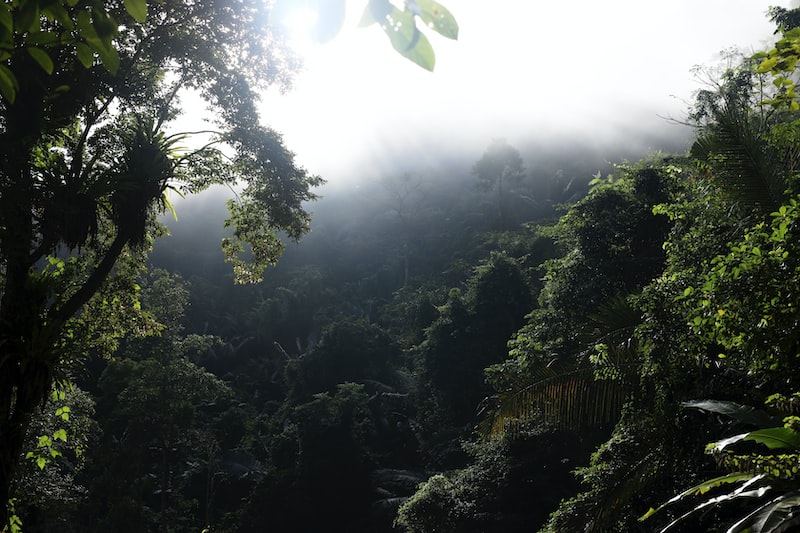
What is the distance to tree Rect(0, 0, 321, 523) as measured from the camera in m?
5.34

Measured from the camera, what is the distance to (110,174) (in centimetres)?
657

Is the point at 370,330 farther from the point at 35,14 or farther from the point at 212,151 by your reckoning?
the point at 35,14

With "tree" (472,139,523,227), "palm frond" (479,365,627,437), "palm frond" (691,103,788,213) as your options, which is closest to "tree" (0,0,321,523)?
"palm frond" (479,365,627,437)

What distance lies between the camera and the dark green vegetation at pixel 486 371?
4.27 m

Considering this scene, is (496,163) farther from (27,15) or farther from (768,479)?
(27,15)

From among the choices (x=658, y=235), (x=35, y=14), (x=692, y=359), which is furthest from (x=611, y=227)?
(x=35, y=14)

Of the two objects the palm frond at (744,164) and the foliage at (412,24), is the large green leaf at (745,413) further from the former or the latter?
the foliage at (412,24)

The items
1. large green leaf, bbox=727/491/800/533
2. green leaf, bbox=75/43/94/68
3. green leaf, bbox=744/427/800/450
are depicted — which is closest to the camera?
green leaf, bbox=75/43/94/68

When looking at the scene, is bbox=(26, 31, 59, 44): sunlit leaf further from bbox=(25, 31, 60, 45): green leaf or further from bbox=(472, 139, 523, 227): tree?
bbox=(472, 139, 523, 227): tree

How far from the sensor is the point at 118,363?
22734 millimetres

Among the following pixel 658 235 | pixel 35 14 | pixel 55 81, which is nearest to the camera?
pixel 35 14

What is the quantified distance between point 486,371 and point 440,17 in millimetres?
11602

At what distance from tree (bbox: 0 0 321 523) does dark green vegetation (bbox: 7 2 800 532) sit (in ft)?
0.14

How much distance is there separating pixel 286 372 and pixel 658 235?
19.1 m
